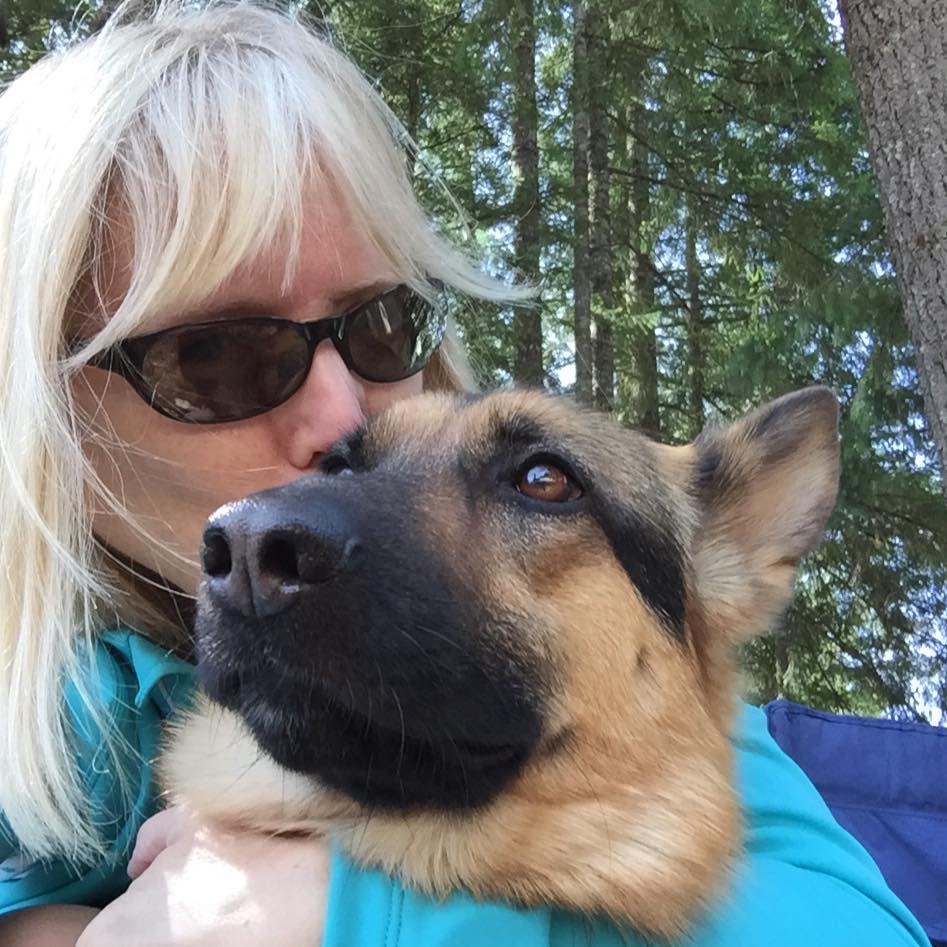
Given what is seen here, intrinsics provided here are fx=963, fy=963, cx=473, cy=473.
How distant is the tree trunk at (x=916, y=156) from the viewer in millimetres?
5305

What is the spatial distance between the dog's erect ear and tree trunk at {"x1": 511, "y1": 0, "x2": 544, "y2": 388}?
671 cm

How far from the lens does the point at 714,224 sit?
1122 centimetres

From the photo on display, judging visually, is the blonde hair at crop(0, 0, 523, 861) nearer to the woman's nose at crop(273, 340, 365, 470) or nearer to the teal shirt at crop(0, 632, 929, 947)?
the teal shirt at crop(0, 632, 929, 947)

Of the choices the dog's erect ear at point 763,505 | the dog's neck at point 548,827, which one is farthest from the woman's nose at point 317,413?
the dog's erect ear at point 763,505

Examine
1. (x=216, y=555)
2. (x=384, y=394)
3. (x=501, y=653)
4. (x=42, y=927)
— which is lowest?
(x=42, y=927)

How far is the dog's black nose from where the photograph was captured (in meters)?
1.60

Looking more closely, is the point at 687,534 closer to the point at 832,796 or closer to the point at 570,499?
the point at 570,499

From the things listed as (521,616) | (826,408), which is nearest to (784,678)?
(826,408)

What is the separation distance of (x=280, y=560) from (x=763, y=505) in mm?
1619

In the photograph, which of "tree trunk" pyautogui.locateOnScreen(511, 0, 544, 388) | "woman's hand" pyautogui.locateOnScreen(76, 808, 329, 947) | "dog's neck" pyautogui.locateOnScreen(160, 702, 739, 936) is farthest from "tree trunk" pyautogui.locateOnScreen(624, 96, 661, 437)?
"woman's hand" pyautogui.locateOnScreen(76, 808, 329, 947)

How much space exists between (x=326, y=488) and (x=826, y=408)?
4.98 feet

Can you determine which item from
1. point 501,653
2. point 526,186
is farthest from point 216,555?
point 526,186

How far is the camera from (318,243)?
256 cm

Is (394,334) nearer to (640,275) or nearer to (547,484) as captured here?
(547,484)
